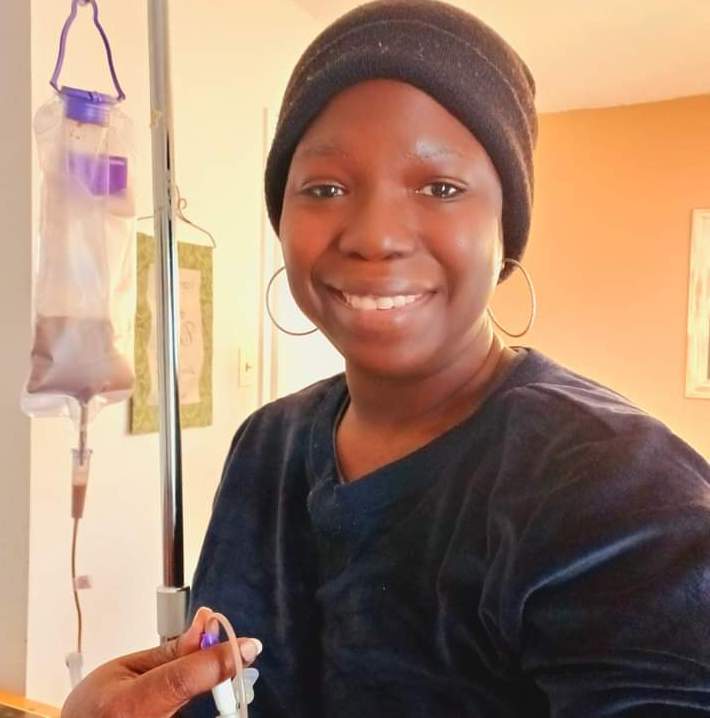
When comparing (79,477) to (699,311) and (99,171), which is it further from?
(699,311)

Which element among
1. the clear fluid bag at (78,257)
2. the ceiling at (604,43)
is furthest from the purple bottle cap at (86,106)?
the ceiling at (604,43)

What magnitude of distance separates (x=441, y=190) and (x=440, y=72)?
89 mm

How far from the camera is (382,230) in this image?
62 cm

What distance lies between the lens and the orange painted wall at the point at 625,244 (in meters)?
2.80

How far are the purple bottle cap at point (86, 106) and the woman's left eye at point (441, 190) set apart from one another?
50 centimetres

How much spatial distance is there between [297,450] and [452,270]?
264mm

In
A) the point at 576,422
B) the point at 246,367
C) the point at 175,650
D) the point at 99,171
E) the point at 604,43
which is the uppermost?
the point at 604,43

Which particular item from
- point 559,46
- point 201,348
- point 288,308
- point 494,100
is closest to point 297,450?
point 494,100

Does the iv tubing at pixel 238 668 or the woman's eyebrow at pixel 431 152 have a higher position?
the woman's eyebrow at pixel 431 152

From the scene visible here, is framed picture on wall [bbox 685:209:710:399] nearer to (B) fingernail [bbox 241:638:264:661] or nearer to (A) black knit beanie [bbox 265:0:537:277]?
(A) black knit beanie [bbox 265:0:537:277]

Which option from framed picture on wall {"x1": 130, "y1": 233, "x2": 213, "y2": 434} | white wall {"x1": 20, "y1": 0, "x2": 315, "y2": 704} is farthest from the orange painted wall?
framed picture on wall {"x1": 130, "y1": 233, "x2": 213, "y2": 434}

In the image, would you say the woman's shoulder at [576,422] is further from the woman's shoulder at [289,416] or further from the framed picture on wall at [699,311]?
A: the framed picture on wall at [699,311]

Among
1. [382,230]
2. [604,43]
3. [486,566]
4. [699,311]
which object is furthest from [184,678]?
[699,311]

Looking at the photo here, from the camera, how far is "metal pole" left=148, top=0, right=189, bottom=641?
854mm
